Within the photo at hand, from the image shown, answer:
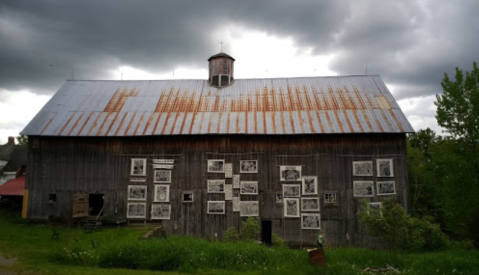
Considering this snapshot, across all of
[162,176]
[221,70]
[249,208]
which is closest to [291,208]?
[249,208]

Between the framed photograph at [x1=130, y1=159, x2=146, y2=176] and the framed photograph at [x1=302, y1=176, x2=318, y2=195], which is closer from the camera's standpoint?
the framed photograph at [x1=302, y1=176, x2=318, y2=195]

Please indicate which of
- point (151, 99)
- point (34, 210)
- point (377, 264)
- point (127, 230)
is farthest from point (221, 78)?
point (377, 264)

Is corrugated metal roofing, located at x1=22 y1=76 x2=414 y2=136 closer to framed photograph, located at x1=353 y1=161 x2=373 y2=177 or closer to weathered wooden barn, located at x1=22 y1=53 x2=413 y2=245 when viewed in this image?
weathered wooden barn, located at x1=22 y1=53 x2=413 y2=245

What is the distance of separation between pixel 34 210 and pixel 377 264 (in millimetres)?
20788

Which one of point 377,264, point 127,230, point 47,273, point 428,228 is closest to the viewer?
point 47,273

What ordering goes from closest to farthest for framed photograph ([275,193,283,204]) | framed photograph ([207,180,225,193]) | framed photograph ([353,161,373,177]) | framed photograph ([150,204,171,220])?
framed photograph ([353,161,373,177]) → framed photograph ([275,193,283,204]) → framed photograph ([207,180,225,193]) → framed photograph ([150,204,171,220])

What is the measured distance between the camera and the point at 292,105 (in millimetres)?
23016

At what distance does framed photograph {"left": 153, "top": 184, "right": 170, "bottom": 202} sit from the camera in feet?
69.3

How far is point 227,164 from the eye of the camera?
21.1 m

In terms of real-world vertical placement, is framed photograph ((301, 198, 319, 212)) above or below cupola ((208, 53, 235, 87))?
below

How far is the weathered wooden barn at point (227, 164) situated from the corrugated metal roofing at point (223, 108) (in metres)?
0.12

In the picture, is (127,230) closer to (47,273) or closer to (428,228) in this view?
(47,273)

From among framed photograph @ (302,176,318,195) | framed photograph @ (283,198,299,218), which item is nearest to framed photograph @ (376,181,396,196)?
framed photograph @ (302,176,318,195)

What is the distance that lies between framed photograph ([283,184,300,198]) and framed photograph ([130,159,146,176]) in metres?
9.06
